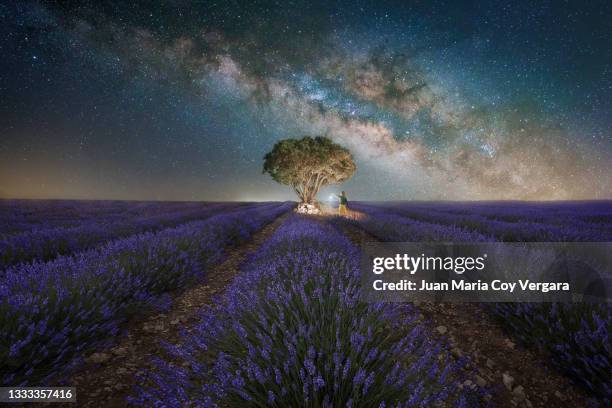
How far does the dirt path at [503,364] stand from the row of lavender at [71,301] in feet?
10.7

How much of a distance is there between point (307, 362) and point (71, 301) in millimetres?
2485

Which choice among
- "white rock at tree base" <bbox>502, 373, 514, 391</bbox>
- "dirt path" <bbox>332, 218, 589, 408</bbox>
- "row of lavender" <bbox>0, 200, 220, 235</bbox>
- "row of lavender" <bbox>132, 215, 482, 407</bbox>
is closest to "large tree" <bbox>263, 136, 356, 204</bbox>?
"row of lavender" <bbox>0, 200, 220, 235</bbox>

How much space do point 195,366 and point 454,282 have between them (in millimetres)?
3682

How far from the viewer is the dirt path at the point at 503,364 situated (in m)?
1.86

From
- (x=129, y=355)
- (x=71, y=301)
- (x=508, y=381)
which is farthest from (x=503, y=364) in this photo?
(x=71, y=301)

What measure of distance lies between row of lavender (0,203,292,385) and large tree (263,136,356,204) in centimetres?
1571

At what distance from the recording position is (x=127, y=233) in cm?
733

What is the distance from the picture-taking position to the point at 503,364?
2232 millimetres

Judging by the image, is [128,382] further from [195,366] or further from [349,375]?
[349,375]

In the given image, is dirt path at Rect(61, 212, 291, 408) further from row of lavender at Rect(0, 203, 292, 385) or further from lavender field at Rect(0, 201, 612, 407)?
row of lavender at Rect(0, 203, 292, 385)

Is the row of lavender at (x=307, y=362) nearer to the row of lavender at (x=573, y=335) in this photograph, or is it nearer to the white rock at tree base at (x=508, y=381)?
the white rock at tree base at (x=508, y=381)

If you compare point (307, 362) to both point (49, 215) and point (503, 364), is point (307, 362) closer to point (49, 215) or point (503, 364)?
point (503, 364)

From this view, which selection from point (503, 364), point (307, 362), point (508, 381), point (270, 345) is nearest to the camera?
point (307, 362)

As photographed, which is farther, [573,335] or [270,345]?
[573,335]
